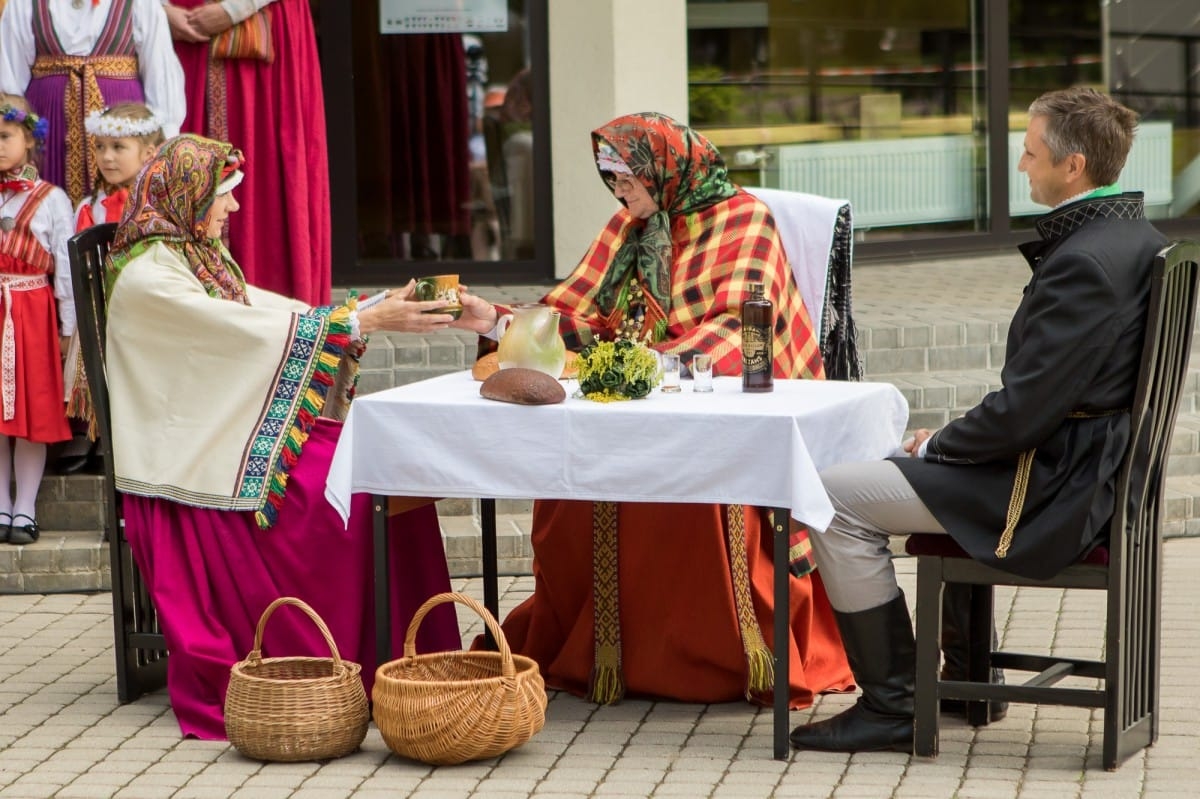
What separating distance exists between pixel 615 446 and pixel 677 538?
685 mm

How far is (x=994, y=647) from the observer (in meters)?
4.94

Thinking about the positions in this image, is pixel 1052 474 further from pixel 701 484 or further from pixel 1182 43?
pixel 1182 43

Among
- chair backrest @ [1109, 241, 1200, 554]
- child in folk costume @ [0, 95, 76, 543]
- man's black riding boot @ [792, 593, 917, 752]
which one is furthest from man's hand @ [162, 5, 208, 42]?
chair backrest @ [1109, 241, 1200, 554]

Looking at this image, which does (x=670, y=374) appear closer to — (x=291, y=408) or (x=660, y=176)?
(x=660, y=176)

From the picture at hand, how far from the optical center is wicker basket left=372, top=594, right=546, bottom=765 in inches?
172

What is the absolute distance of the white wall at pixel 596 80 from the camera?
8812 mm

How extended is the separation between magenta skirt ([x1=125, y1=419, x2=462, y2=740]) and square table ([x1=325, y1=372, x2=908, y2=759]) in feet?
0.74

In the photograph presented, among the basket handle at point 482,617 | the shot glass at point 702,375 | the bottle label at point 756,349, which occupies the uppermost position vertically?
the bottle label at point 756,349

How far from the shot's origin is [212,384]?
16.2 ft

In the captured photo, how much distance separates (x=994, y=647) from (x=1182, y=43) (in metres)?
7.14

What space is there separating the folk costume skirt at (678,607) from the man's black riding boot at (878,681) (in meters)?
A: 0.41

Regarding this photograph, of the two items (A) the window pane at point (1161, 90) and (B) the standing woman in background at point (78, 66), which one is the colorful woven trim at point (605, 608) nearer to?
(B) the standing woman in background at point (78, 66)

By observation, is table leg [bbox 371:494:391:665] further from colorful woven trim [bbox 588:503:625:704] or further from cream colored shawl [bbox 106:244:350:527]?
colorful woven trim [bbox 588:503:625:704]

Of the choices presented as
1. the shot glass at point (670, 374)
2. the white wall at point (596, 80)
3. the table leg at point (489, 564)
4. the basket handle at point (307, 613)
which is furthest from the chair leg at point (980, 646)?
the white wall at point (596, 80)
